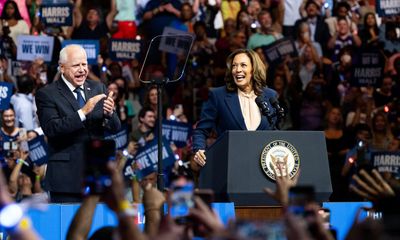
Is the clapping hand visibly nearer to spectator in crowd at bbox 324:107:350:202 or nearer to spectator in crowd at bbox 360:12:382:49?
spectator in crowd at bbox 324:107:350:202

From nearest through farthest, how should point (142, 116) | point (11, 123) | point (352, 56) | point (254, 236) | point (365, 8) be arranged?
point (254, 236) < point (11, 123) < point (142, 116) < point (352, 56) < point (365, 8)

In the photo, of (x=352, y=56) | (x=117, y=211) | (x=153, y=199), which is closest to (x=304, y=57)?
(x=352, y=56)

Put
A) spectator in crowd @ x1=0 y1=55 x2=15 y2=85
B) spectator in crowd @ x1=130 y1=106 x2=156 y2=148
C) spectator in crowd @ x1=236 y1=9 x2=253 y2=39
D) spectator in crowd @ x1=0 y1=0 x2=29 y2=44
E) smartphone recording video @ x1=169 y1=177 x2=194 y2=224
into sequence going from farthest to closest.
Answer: spectator in crowd @ x1=236 y1=9 x2=253 y2=39, spectator in crowd @ x1=0 y1=0 x2=29 y2=44, spectator in crowd @ x1=0 y1=55 x2=15 y2=85, spectator in crowd @ x1=130 y1=106 x2=156 y2=148, smartphone recording video @ x1=169 y1=177 x2=194 y2=224

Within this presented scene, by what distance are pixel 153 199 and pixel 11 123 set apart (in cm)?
685

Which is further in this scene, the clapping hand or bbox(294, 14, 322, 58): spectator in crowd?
bbox(294, 14, 322, 58): spectator in crowd

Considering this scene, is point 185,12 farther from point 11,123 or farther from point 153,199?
point 153,199

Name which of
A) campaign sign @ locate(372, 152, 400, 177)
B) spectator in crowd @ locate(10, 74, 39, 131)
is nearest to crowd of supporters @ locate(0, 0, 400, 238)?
spectator in crowd @ locate(10, 74, 39, 131)

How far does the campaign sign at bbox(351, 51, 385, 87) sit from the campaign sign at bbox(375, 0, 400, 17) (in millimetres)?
666

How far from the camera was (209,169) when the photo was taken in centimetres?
A: 815

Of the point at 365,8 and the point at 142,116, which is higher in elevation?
the point at 365,8

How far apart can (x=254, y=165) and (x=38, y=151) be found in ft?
16.3

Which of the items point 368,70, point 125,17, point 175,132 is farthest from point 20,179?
point 368,70

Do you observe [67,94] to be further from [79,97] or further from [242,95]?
[242,95]

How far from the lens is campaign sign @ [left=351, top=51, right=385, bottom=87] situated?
49.3 feet
